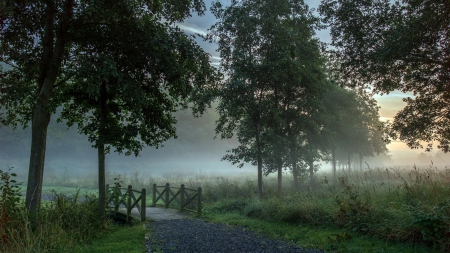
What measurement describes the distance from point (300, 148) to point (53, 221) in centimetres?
1634

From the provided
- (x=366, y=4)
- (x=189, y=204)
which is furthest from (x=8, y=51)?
(x=366, y=4)

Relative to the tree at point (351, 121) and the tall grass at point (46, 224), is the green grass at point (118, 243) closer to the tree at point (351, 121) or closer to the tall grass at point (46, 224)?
the tall grass at point (46, 224)

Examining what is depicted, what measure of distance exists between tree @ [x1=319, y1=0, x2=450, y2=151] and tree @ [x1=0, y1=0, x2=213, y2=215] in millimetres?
7939

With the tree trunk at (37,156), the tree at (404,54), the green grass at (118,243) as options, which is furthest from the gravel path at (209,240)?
the tree at (404,54)

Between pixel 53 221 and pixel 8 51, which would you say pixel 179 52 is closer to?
pixel 8 51

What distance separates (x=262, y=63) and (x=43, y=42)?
11226 millimetres

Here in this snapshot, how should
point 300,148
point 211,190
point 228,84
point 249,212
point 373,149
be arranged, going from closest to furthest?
point 249,212, point 228,84, point 211,190, point 300,148, point 373,149

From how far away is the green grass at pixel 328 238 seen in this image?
6773mm

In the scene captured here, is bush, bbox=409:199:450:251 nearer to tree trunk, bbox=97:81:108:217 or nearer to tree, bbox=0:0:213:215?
tree, bbox=0:0:213:215

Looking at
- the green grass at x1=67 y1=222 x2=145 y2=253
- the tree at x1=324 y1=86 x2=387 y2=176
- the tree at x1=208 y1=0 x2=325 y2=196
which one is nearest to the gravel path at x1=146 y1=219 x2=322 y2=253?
the green grass at x1=67 y1=222 x2=145 y2=253

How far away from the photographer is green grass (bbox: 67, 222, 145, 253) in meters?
7.66

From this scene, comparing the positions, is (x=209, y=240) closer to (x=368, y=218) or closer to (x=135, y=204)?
(x=368, y=218)

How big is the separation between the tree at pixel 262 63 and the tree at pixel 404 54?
288 cm

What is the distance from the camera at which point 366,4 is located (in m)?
13.5
